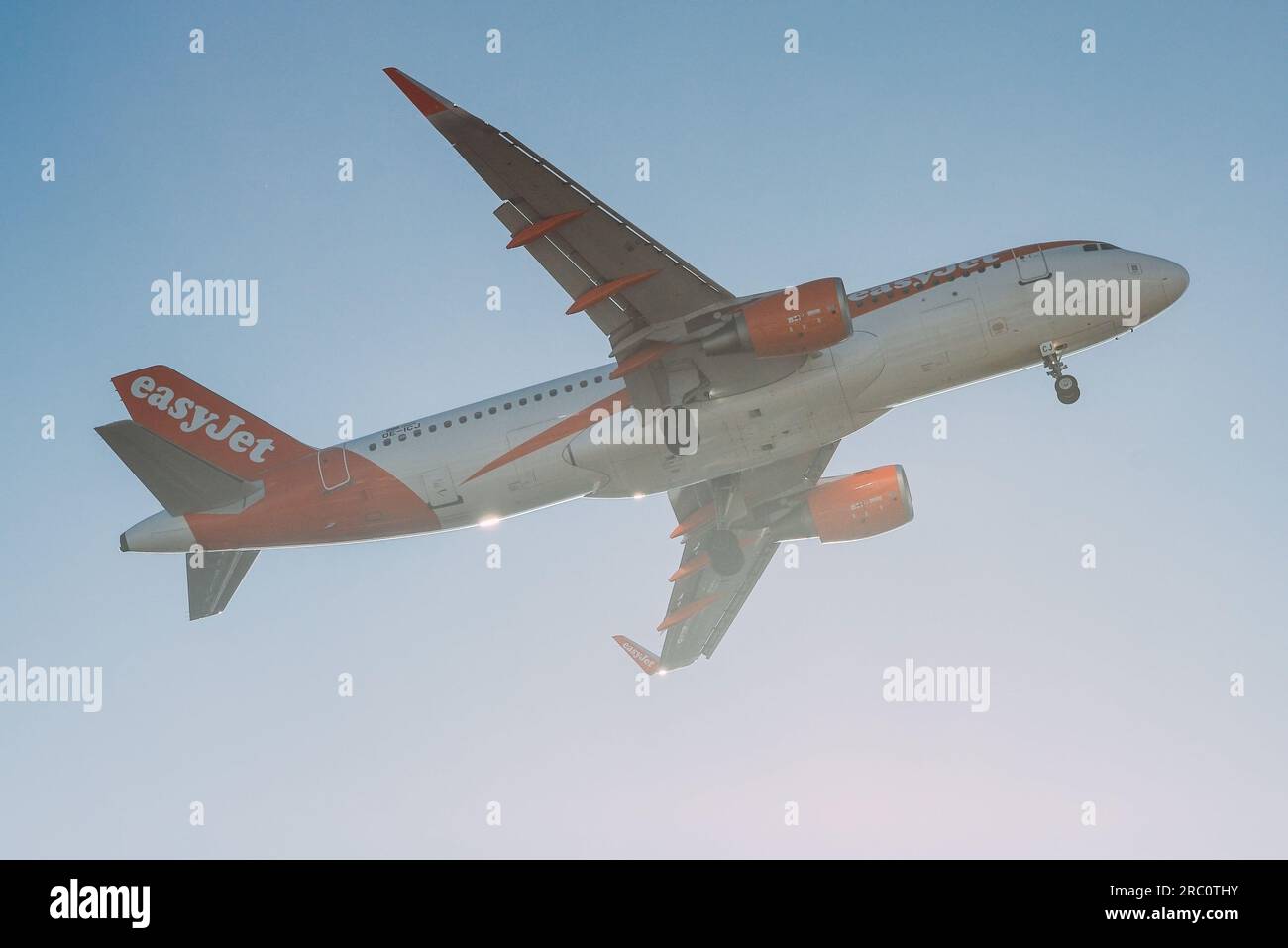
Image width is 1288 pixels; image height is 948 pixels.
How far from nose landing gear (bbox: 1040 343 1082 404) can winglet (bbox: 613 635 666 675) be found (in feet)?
63.1

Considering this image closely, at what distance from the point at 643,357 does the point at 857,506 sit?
11.3 m

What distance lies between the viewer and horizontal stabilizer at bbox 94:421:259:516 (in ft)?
117

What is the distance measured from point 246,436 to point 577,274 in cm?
1232

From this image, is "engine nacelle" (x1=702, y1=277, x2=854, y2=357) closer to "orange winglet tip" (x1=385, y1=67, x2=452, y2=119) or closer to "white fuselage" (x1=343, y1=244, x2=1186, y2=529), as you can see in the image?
"white fuselage" (x1=343, y1=244, x2=1186, y2=529)

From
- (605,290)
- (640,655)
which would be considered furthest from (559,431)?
(640,655)

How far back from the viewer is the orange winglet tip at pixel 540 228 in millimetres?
31797

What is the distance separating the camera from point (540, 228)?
104ft

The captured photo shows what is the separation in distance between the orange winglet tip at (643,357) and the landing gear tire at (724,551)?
9096 millimetres

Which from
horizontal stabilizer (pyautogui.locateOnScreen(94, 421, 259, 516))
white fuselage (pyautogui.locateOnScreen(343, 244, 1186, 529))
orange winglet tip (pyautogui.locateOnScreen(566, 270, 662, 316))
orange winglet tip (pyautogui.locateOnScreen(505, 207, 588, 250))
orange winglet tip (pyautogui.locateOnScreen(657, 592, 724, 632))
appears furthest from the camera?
orange winglet tip (pyautogui.locateOnScreen(657, 592, 724, 632))

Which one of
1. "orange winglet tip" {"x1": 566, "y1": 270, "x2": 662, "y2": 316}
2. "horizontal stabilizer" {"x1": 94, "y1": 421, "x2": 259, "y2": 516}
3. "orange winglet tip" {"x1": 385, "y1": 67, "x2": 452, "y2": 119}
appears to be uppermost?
"orange winglet tip" {"x1": 385, "y1": 67, "x2": 452, "y2": 119}

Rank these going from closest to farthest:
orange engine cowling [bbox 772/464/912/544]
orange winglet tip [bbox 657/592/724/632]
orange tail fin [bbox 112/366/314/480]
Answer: orange tail fin [bbox 112/366/314/480], orange engine cowling [bbox 772/464/912/544], orange winglet tip [bbox 657/592/724/632]

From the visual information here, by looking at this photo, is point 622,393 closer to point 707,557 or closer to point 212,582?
point 707,557

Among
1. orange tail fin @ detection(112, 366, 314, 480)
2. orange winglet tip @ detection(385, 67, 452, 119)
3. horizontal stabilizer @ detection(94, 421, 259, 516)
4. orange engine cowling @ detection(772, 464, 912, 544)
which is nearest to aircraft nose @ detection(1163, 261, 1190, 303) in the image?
orange engine cowling @ detection(772, 464, 912, 544)

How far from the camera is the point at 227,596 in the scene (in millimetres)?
38062
